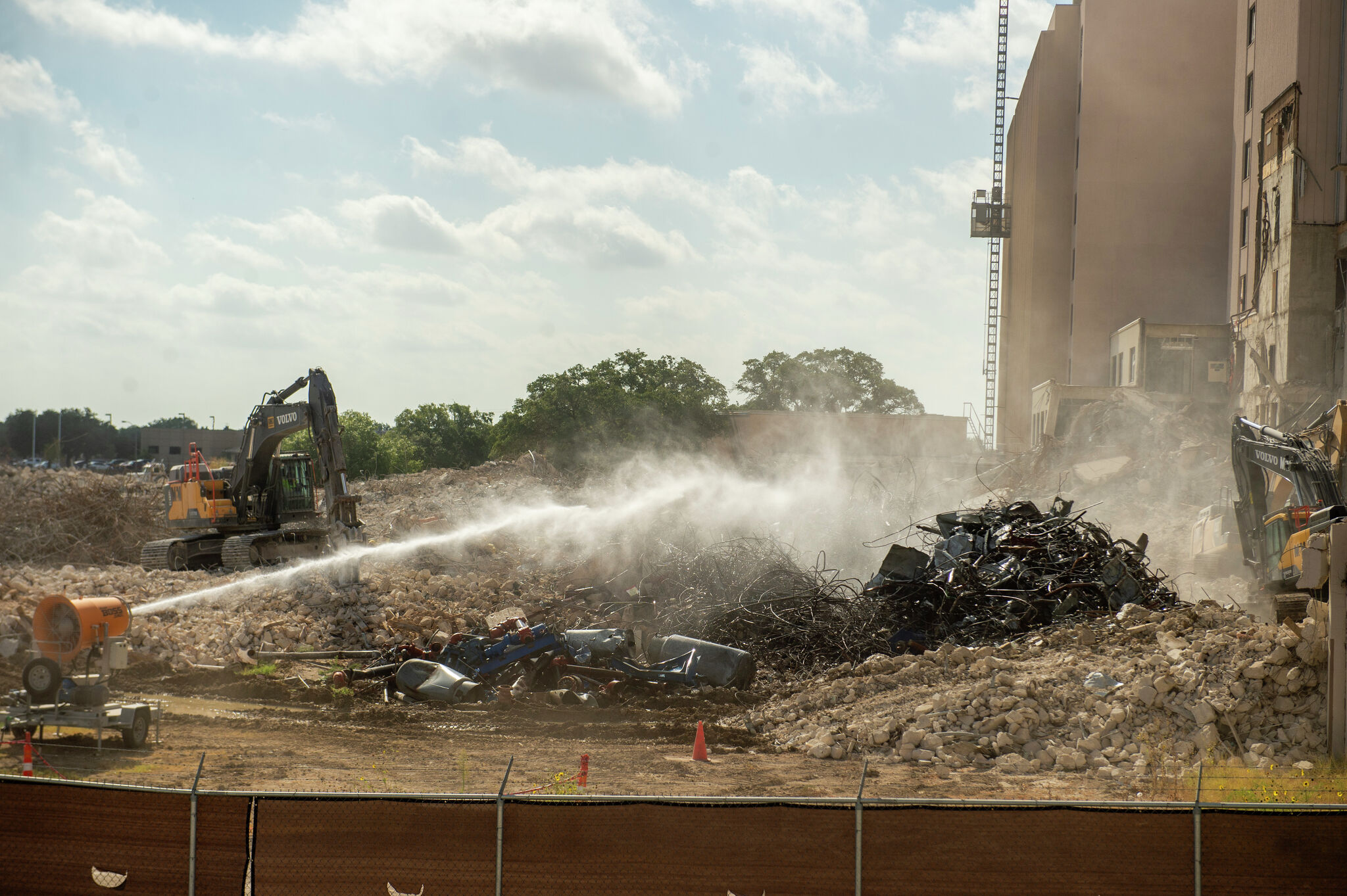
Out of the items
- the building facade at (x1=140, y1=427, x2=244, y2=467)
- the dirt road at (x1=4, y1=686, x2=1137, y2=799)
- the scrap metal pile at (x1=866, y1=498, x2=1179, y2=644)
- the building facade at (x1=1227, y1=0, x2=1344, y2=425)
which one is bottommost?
the dirt road at (x1=4, y1=686, x2=1137, y2=799)

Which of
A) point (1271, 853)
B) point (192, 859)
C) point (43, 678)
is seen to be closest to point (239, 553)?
point (43, 678)

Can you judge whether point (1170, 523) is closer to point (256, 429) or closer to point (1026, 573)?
point (1026, 573)

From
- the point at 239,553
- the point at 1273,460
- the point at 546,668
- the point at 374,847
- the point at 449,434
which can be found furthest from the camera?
the point at 449,434

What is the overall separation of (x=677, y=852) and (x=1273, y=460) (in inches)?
477

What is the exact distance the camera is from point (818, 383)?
80.4 meters

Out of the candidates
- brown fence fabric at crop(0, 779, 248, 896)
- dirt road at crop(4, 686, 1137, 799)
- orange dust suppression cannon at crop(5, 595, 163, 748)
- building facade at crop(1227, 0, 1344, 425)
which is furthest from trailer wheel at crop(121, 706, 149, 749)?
building facade at crop(1227, 0, 1344, 425)

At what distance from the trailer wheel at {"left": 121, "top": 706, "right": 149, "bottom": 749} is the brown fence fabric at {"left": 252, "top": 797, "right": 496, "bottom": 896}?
6250 mm

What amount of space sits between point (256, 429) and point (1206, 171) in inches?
1666

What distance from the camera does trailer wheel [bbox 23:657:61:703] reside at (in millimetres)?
10656

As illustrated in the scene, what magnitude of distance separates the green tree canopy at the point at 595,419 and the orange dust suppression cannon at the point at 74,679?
41.0m

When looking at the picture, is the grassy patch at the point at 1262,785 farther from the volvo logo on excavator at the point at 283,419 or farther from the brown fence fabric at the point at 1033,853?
the volvo logo on excavator at the point at 283,419

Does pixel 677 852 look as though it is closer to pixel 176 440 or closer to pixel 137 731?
pixel 137 731

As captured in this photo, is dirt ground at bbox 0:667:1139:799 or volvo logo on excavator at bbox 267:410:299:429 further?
volvo logo on excavator at bbox 267:410:299:429

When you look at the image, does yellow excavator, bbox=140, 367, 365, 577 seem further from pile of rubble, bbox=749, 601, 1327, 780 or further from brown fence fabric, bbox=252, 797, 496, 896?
brown fence fabric, bbox=252, 797, 496, 896
